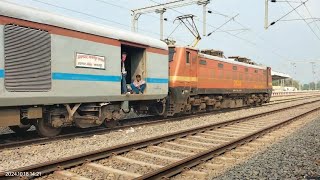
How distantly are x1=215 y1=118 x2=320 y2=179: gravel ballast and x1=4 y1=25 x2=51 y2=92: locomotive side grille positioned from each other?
17.1 feet

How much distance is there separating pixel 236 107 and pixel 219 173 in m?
18.2

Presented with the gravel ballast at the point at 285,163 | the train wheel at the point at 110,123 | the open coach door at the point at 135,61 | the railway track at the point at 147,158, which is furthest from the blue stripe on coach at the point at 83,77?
the gravel ballast at the point at 285,163

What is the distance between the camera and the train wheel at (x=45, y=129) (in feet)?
31.3

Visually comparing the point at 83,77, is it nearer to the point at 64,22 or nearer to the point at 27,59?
the point at 64,22

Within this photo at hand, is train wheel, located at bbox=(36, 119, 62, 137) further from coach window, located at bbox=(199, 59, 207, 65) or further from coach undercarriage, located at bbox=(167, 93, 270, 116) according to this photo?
coach window, located at bbox=(199, 59, 207, 65)

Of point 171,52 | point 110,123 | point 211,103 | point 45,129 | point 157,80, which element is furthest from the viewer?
point 211,103

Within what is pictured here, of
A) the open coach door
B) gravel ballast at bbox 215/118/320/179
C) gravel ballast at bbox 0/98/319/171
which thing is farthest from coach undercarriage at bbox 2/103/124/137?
gravel ballast at bbox 215/118/320/179

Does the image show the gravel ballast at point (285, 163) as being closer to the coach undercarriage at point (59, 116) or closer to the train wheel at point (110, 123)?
the coach undercarriage at point (59, 116)

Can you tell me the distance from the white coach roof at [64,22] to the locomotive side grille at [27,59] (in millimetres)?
313

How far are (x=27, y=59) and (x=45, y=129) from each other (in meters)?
2.21

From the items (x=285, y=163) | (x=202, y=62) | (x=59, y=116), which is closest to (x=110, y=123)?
(x=59, y=116)

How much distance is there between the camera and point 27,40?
27.8 ft

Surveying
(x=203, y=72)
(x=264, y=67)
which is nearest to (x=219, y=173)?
(x=203, y=72)

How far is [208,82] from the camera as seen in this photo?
18.5 metres
